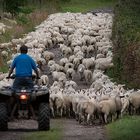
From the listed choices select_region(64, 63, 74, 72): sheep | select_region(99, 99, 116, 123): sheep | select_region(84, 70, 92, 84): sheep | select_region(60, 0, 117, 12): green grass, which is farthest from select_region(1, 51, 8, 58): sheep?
select_region(60, 0, 117, 12): green grass

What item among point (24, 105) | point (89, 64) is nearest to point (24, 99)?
point (24, 105)

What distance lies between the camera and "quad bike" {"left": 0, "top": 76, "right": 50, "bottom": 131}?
14.3m

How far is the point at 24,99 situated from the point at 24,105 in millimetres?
310

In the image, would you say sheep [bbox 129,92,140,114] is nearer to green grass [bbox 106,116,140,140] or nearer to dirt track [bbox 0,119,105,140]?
green grass [bbox 106,116,140,140]

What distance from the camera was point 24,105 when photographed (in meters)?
14.5

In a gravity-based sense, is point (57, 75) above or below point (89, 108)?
below

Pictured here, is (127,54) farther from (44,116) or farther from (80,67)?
(44,116)

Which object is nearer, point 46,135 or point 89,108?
point 46,135

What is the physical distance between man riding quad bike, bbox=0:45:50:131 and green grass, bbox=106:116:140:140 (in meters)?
1.50

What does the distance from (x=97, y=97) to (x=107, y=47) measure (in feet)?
38.0

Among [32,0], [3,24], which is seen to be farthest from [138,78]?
[32,0]

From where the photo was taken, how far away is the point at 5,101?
1485 cm

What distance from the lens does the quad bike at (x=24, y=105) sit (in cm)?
1429

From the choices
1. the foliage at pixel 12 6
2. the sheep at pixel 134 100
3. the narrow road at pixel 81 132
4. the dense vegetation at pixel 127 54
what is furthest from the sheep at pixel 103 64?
the foliage at pixel 12 6
